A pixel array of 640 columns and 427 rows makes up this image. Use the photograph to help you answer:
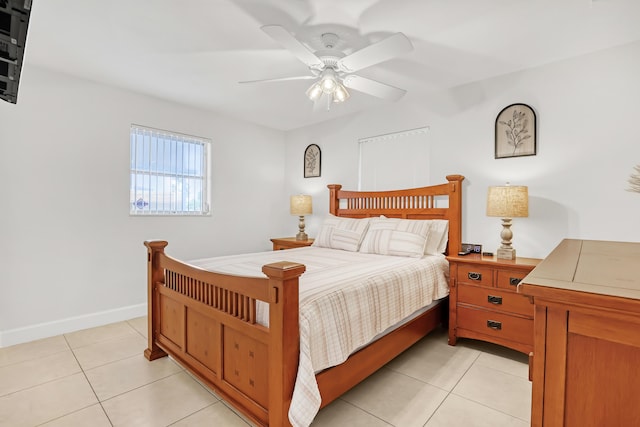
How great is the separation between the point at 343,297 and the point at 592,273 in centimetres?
111

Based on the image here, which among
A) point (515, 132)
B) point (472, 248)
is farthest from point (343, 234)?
point (515, 132)

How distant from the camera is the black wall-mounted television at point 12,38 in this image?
148cm

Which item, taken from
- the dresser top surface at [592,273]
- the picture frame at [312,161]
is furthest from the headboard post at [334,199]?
the dresser top surface at [592,273]

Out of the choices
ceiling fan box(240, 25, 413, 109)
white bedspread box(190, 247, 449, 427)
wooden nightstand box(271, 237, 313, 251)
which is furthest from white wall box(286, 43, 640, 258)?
wooden nightstand box(271, 237, 313, 251)

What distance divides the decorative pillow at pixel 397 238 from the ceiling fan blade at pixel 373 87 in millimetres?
1256

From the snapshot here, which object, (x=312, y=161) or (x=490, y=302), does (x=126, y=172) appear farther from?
(x=490, y=302)

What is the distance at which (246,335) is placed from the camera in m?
1.66

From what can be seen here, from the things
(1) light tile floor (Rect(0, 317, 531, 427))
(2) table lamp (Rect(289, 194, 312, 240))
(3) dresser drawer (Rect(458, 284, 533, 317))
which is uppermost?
(2) table lamp (Rect(289, 194, 312, 240))

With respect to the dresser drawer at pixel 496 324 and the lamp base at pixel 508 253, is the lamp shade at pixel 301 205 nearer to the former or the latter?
the dresser drawer at pixel 496 324

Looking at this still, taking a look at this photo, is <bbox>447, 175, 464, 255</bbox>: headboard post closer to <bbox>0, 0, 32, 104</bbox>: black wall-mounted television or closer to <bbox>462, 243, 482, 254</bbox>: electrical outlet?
<bbox>462, 243, 482, 254</bbox>: electrical outlet

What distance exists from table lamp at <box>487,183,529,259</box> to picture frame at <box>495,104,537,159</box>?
44cm

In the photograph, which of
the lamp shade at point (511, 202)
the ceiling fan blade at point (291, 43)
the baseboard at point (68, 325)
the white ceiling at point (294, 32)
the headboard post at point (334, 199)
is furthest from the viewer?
the headboard post at point (334, 199)

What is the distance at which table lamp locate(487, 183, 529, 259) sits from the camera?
8.65 ft

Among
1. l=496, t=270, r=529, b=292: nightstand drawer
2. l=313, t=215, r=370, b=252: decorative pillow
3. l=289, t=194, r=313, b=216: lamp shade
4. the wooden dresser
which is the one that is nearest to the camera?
the wooden dresser
